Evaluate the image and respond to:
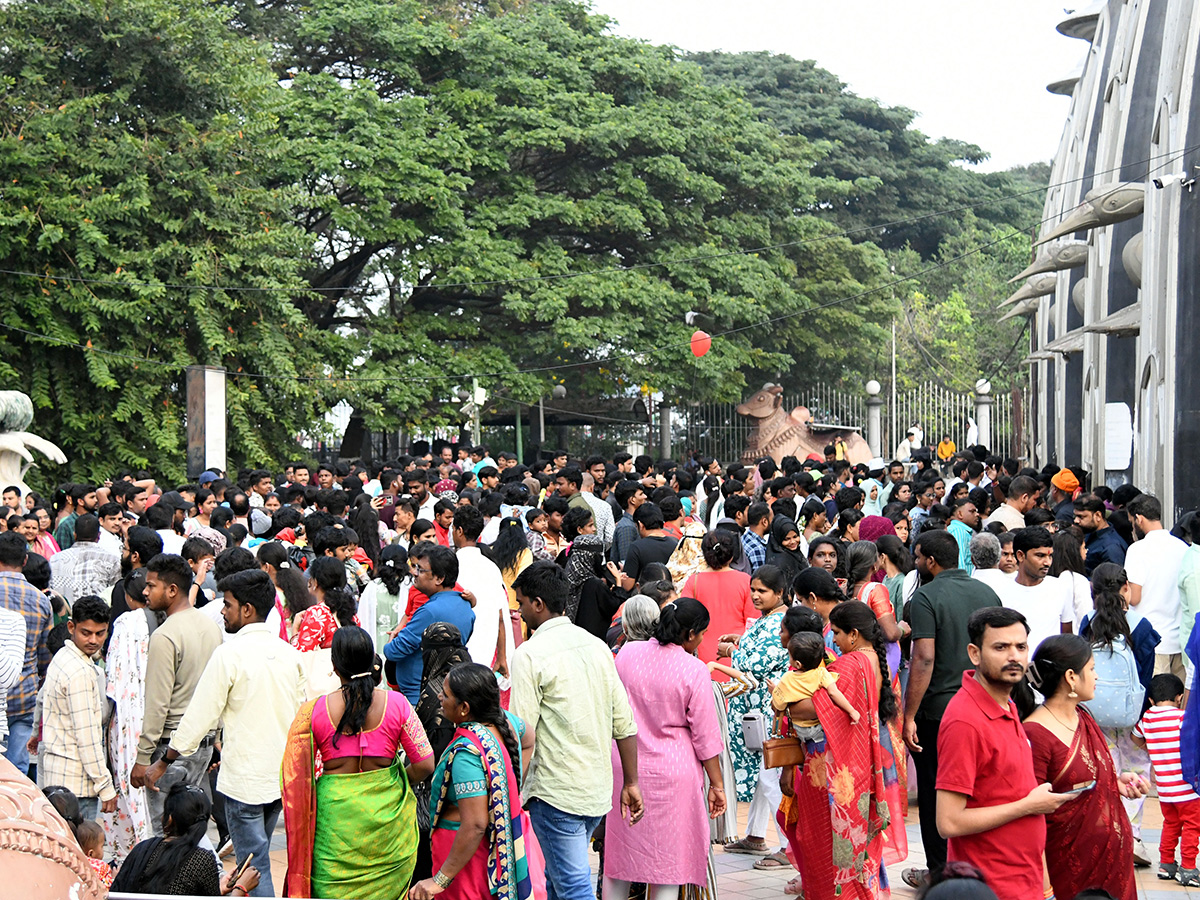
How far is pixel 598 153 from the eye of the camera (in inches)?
984

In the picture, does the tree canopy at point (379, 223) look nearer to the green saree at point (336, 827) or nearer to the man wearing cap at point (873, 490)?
the man wearing cap at point (873, 490)

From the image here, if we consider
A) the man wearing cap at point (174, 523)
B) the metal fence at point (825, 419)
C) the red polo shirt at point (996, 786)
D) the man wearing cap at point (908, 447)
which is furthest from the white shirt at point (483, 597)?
the metal fence at point (825, 419)

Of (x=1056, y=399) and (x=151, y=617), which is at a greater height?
(x=1056, y=399)

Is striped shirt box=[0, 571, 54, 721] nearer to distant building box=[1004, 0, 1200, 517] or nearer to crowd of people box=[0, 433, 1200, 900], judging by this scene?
crowd of people box=[0, 433, 1200, 900]

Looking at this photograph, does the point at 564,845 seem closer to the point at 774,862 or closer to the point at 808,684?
the point at 808,684

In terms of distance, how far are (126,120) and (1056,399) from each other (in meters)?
17.9

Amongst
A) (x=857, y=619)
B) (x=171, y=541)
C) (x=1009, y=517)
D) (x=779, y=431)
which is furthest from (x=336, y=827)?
(x=779, y=431)

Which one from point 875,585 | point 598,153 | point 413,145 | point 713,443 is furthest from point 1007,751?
point 713,443

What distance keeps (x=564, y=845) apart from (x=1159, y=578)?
4596 millimetres

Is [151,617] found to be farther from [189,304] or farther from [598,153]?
[598,153]

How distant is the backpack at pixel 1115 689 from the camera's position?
6117mm

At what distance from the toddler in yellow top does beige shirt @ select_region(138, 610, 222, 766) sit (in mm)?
2468

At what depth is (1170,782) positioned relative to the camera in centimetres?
613

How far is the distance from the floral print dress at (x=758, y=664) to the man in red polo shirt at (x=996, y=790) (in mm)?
2227
